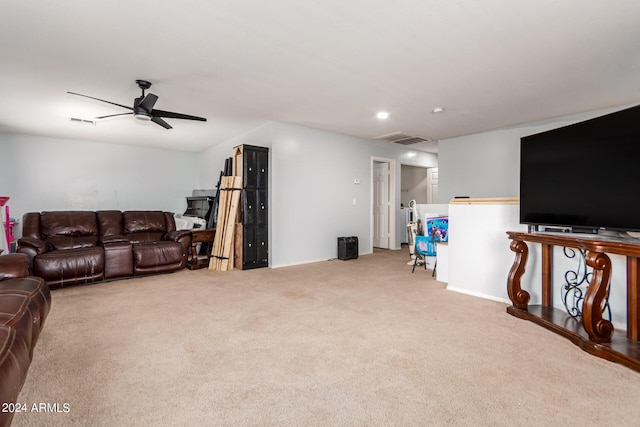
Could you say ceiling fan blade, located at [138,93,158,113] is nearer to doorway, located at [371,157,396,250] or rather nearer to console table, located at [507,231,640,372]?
console table, located at [507,231,640,372]

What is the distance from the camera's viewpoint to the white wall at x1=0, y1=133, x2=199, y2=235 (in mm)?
5637

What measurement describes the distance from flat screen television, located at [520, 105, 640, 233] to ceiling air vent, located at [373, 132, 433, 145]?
3.20 meters

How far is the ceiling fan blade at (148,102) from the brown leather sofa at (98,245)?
6.34 ft

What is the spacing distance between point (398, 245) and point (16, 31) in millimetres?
6465

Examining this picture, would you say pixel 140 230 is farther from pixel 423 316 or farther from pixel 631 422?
pixel 631 422

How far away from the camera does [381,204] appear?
6.94 m

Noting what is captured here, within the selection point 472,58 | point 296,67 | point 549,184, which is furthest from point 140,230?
point 549,184

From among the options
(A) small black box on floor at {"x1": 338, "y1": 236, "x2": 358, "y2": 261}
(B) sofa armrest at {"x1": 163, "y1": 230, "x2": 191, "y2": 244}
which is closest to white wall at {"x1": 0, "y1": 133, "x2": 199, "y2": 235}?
(B) sofa armrest at {"x1": 163, "y1": 230, "x2": 191, "y2": 244}

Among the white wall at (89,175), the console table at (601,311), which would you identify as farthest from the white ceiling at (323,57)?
the console table at (601,311)

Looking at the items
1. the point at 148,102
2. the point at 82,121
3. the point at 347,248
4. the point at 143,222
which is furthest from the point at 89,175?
the point at 347,248

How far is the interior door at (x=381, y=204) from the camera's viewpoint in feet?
22.3

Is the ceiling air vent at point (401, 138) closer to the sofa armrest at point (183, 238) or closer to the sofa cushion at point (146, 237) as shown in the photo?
the sofa armrest at point (183, 238)

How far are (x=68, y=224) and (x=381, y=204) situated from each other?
578 centimetres

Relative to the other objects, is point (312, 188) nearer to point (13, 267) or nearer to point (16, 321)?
point (13, 267)
